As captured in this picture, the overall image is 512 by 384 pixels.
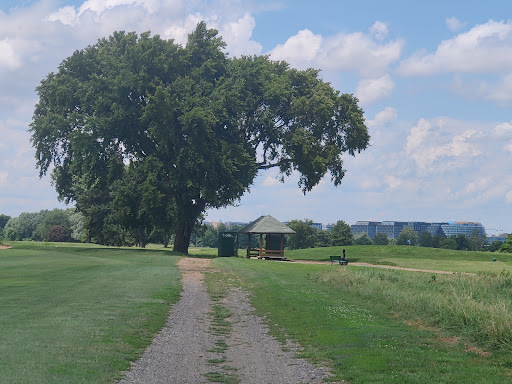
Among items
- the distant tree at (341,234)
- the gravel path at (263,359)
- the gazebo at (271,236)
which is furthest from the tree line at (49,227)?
the gravel path at (263,359)

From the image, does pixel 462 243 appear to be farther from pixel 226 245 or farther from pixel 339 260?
pixel 339 260

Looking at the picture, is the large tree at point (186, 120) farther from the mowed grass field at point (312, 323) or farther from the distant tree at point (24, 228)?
the distant tree at point (24, 228)

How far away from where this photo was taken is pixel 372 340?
48.0 feet

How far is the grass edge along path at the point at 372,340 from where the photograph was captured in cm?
1139

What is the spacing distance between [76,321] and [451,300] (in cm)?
1162

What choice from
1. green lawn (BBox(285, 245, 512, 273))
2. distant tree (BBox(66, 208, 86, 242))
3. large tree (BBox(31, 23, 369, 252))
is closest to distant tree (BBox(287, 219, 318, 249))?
distant tree (BBox(66, 208, 86, 242))

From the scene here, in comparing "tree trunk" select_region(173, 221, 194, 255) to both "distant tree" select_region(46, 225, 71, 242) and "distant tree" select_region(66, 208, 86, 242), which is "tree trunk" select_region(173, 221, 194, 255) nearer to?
"distant tree" select_region(66, 208, 86, 242)

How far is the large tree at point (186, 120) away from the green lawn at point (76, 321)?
24376mm

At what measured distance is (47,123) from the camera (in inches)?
2281

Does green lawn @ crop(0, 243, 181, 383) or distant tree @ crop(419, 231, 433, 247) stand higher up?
distant tree @ crop(419, 231, 433, 247)

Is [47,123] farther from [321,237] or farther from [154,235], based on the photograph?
[321,237]

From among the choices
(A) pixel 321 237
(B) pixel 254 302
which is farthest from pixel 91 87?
(A) pixel 321 237

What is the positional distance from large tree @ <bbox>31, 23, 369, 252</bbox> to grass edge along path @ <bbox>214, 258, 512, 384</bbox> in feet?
105

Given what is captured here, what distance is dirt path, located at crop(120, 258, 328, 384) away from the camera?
441 inches
